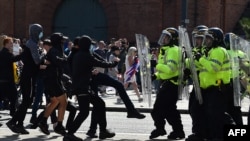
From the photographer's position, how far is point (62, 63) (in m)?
11.5

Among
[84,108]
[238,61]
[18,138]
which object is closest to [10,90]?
[18,138]

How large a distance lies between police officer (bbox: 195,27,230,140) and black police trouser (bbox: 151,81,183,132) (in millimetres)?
715

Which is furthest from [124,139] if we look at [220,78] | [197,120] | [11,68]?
[11,68]

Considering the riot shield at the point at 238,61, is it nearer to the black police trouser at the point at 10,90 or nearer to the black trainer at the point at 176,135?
the black trainer at the point at 176,135

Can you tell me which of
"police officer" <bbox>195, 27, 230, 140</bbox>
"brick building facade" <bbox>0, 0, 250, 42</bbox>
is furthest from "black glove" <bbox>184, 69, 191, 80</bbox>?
"brick building facade" <bbox>0, 0, 250, 42</bbox>

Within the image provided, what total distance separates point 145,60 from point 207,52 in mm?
2406

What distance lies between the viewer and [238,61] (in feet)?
33.6

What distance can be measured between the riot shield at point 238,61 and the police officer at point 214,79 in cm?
12

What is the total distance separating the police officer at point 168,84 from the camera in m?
10.9

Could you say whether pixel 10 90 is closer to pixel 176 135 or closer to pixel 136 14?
pixel 176 135

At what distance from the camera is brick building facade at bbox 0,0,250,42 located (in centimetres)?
3056

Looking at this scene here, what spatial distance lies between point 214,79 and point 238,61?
0.47 m

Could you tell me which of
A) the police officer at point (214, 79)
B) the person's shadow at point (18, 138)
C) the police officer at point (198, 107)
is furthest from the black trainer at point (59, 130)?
the police officer at point (214, 79)

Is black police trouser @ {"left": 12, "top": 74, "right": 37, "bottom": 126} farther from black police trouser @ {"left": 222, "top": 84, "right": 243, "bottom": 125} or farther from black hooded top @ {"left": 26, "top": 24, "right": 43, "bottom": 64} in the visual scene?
black police trouser @ {"left": 222, "top": 84, "right": 243, "bottom": 125}
